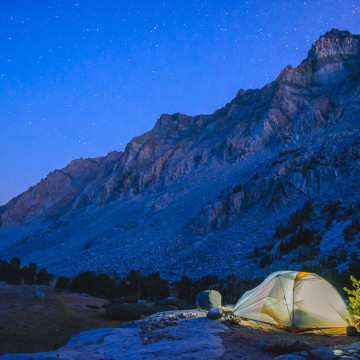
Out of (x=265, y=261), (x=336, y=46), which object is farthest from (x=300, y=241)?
(x=336, y=46)

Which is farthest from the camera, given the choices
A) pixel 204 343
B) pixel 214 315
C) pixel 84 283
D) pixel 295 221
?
pixel 295 221

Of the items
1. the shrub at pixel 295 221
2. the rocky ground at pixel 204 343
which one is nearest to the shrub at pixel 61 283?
the rocky ground at pixel 204 343

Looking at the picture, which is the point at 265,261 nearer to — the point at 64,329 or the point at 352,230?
the point at 352,230

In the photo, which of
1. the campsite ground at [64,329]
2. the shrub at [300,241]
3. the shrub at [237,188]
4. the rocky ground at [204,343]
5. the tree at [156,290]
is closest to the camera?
the rocky ground at [204,343]

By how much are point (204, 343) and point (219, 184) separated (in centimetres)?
4344

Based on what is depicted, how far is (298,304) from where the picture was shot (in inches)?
390

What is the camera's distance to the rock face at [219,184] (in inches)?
1415

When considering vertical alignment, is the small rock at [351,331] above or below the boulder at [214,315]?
below

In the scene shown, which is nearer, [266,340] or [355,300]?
[266,340]

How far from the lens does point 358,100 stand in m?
49.0

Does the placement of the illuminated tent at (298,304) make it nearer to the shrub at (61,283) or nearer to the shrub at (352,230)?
the shrub at (352,230)

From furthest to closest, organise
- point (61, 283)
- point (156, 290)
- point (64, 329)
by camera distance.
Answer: point (156, 290) → point (61, 283) → point (64, 329)

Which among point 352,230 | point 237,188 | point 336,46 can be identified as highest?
point 336,46

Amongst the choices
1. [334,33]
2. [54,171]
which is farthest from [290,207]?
[54,171]
